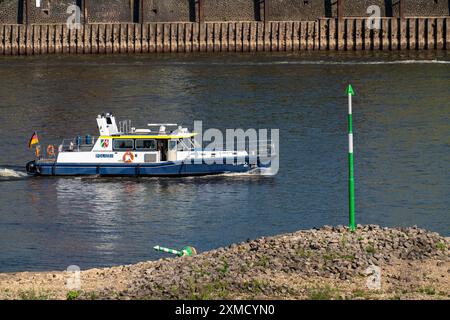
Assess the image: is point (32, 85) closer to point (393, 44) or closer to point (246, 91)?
point (246, 91)

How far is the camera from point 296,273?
31.3 m

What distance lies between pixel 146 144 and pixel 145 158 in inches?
28.1

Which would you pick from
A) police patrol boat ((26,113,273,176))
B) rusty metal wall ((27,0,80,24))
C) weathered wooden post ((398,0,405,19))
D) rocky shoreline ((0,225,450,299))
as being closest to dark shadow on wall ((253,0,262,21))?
weathered wooden post ((398,0,405,19))

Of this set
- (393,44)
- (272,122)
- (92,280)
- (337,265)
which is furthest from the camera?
(393,44)

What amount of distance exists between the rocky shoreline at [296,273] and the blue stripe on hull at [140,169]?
2736cm

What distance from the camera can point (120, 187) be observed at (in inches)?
2384

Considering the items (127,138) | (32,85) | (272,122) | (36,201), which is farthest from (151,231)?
(32,85)

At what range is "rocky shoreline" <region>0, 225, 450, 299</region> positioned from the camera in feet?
98.3

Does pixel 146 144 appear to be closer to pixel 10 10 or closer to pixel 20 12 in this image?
pixel 20 12

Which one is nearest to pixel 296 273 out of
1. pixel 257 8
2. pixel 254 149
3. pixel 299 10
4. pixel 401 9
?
pixel 254 149

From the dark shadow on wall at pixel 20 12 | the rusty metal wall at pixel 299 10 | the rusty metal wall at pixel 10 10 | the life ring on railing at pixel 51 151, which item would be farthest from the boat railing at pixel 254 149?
the rusty metal wall at pixel 10 10

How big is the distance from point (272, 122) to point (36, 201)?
86.9ft

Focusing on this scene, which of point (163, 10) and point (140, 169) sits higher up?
point (163, 10)

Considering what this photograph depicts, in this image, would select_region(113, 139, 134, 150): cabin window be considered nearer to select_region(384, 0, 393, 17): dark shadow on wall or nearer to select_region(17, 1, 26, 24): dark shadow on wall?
select_region(384, 0, 393, 17): dark shadow on wall
